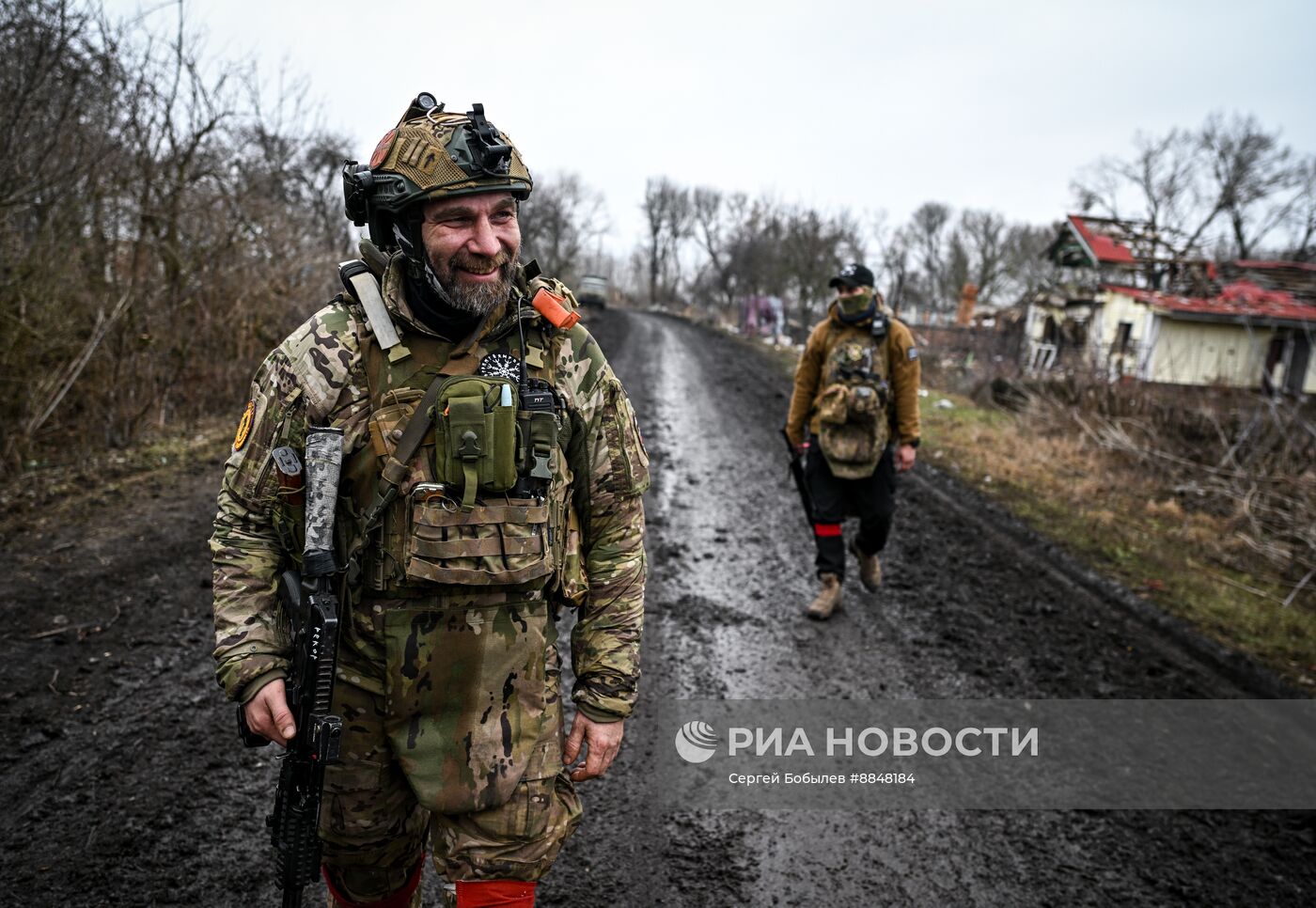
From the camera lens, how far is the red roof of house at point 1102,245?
989 inches

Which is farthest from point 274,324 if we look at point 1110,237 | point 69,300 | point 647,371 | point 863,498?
point 1110,237

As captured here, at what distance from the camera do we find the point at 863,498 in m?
5.13

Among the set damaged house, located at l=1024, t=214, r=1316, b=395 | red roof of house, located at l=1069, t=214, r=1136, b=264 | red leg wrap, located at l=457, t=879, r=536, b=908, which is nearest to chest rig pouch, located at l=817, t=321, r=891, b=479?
red leg wrap, located at l=457, t=879, r=536, b=908

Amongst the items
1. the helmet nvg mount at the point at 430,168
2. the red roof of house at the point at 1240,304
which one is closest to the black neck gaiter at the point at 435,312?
the helmet nvg mount at the point at 430,168

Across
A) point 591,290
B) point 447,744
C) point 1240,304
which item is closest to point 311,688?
point 447,744

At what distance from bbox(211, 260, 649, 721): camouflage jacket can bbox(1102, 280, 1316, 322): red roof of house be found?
23171mm

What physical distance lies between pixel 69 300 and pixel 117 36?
7.93 ft

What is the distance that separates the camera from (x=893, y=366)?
5.09 meters

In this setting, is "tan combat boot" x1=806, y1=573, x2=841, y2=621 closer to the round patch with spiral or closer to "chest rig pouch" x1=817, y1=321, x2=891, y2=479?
"chest rig pouch" x1=817, y1=321, x2=891, y2=479

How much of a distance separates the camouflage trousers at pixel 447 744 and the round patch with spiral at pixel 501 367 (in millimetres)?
565

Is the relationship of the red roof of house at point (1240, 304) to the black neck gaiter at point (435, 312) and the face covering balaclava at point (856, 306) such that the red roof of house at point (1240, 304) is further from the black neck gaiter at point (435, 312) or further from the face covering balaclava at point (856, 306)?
the black neck gaiter at point (435, 312)

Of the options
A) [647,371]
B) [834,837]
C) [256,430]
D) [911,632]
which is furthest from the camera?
[647,371]

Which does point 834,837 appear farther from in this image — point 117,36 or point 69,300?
point 117,36


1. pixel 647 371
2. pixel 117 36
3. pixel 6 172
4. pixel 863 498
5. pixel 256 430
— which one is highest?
pixel 117 36
